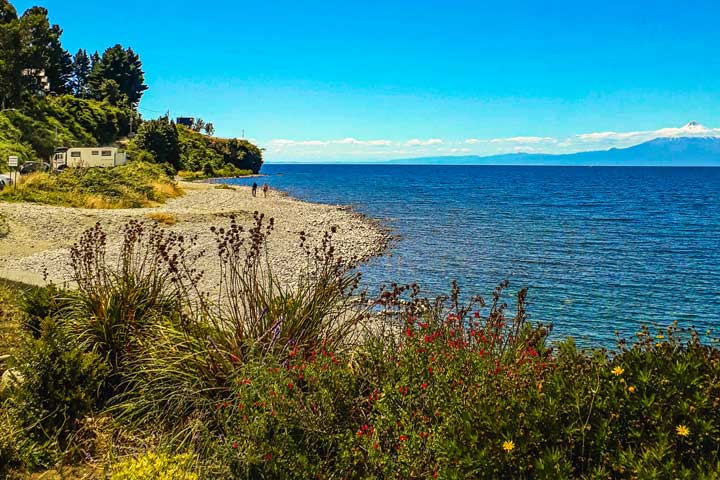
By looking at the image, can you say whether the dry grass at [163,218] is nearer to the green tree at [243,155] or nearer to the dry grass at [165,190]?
the dry grass at [165,190]

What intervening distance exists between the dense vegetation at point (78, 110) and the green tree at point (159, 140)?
0.13m

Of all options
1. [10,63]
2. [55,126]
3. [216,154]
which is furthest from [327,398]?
[216,154]

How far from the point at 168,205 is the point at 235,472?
112ft

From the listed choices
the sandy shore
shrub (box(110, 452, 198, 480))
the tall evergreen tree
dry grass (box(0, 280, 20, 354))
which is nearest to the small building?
the tall evergreen tree

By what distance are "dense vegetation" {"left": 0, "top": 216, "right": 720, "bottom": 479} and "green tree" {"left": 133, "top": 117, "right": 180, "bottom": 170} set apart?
234 ft

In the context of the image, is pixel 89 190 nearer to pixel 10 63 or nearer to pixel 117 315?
pixel 117 315

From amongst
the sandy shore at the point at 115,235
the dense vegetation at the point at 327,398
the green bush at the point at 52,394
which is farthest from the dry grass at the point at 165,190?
the green bush at the point at 52,394

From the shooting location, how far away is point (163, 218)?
26.0 m

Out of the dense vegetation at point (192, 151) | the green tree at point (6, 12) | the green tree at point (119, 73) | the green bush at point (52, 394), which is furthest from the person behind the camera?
the green tree at point (119, 73)

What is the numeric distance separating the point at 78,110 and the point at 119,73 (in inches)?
1267

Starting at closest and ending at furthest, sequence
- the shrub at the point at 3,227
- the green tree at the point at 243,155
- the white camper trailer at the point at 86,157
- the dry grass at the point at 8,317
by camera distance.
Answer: the dry grass at the point at 8,317
the shrub at the point at 3,227
the white camper trailer at the point at 86,157
the green tree at the point at 243,155

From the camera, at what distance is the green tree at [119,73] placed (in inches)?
3694

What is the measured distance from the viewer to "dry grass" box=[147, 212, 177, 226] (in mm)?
25594

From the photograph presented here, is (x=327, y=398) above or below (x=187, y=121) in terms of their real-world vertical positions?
below
